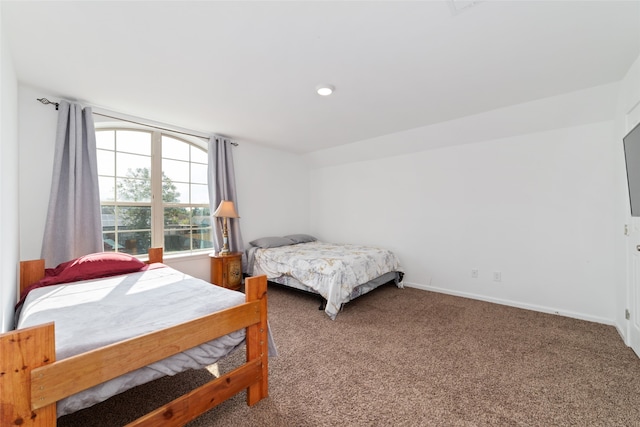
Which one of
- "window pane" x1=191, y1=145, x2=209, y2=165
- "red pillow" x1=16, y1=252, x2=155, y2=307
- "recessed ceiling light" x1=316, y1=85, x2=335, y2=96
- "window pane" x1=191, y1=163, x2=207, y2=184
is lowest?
"red pillow" x1=16, y1=252, x2=155, y2=307

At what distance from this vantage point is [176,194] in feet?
11.8

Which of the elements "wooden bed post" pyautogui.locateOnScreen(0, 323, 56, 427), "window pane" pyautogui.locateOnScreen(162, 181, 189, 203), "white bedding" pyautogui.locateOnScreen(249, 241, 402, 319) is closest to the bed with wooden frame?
"wooden bed post" pyautogui.locateOnScreen(0, 323, 56, 427)

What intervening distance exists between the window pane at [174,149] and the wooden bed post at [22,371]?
3.06m

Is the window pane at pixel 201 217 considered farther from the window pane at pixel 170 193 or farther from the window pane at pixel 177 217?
the window pane at pixel 170 193

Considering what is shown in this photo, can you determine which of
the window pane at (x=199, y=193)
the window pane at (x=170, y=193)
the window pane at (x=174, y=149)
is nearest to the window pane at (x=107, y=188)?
the window pane at (x=170, y=193)

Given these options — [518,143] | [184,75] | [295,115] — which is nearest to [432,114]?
[518,143]

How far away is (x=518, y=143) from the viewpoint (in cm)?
310

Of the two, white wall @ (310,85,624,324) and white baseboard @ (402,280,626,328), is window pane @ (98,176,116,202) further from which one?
white baseboard @ (402,280,626,328)

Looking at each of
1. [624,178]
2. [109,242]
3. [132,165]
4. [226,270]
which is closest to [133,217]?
[109,242]

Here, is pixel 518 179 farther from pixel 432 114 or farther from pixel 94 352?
pixel 94 352

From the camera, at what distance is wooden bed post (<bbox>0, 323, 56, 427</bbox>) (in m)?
0.84

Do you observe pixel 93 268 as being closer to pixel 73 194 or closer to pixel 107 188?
pixel 73 194

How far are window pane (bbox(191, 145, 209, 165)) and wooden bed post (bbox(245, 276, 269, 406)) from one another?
2894 mm

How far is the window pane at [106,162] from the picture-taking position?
3.00 meters
